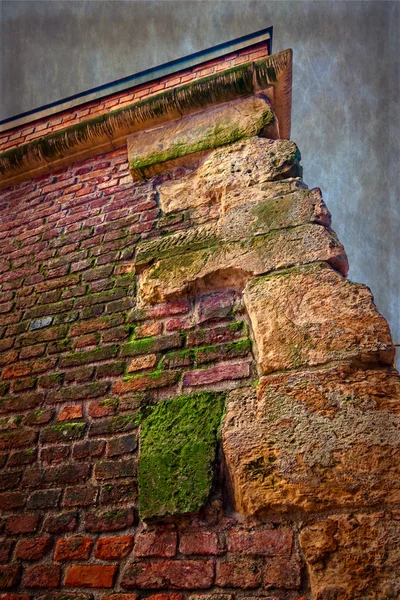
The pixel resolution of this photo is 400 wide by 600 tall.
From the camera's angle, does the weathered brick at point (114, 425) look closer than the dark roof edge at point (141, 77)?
Yes

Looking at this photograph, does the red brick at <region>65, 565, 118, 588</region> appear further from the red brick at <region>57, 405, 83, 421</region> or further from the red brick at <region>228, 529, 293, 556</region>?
the red brick at <region>57, 405, 83, 421</region>

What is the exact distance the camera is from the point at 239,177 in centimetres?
211

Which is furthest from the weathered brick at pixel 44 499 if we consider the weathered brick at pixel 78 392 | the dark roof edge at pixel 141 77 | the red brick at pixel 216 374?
the dark roof edge at pixel 141 77

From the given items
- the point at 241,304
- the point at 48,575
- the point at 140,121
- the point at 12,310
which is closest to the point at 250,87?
the point at 140,121

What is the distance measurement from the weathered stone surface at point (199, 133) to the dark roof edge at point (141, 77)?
2.05ft

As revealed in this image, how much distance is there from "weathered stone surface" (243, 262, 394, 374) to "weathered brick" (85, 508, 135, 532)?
70 cm

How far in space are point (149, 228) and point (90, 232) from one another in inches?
16.3

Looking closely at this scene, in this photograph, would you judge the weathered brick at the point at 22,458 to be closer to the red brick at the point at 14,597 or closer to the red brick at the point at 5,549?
the red brick at the point at 5,549

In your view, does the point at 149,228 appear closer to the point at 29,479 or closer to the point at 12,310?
the point at 12,310

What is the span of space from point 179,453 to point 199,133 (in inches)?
76.9

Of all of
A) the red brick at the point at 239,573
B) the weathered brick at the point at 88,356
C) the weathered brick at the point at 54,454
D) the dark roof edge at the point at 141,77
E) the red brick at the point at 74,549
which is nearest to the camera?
the red brick at the point at 239,573

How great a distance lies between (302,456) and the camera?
1225 mm

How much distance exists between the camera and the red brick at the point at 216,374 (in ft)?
4.96

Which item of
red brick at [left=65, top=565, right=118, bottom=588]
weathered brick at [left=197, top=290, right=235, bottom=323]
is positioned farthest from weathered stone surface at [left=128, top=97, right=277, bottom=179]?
red brick at [left=65, top=565, right=118, bottom=588]
